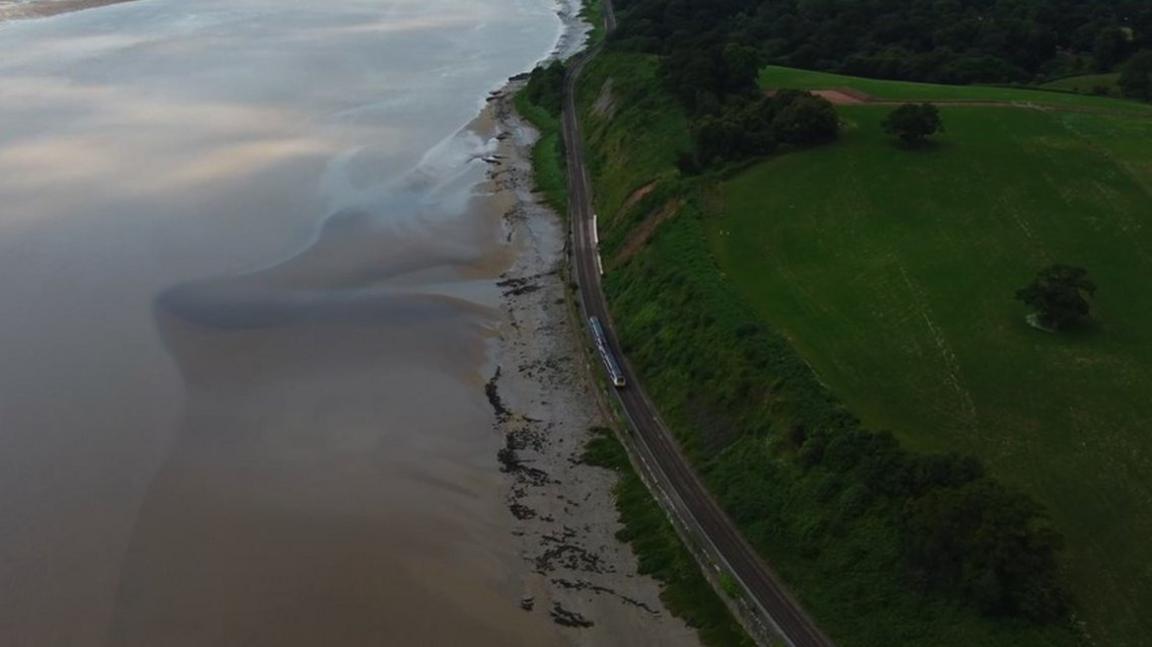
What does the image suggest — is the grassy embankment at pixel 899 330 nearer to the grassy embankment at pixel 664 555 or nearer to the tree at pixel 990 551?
the tree at pixel 990 551

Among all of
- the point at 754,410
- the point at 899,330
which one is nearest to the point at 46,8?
the point at 754,410

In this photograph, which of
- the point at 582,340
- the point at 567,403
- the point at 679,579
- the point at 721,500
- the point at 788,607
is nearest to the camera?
the point at 788,607

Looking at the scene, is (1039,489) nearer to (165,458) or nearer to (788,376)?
(788,376)

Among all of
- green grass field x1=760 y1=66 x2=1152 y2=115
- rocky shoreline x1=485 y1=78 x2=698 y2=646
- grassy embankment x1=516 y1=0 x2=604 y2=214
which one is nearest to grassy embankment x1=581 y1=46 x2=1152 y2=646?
green grass field x1=760 y1=66 x2=1152 y2=115

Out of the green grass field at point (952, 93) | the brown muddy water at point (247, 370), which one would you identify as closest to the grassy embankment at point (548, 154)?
the brown muddy water at point (247, 370)

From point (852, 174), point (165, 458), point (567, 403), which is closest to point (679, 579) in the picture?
point (567, 403)
